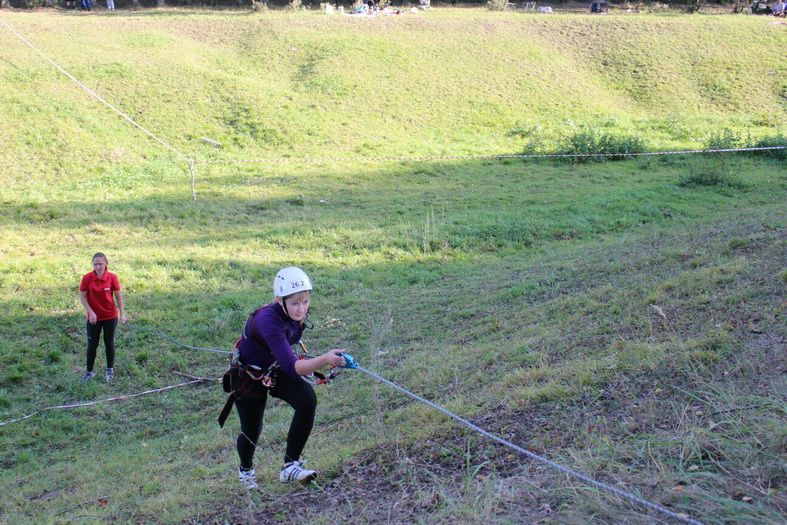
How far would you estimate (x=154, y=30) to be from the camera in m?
32.8

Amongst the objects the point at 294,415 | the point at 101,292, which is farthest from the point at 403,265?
the point at 294,415

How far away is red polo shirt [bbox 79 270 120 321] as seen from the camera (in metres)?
9.16

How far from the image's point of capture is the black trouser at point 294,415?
5.00 metres

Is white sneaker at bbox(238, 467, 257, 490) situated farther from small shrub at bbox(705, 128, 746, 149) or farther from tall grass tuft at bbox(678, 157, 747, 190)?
small shrub at bbox(705, 128, 746, 149)

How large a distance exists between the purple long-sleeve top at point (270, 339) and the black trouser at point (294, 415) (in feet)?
0.53

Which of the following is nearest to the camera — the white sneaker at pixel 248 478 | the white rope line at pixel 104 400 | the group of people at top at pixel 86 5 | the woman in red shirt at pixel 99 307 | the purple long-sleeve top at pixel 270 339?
the purple long-sleeve top at pixel 270 339

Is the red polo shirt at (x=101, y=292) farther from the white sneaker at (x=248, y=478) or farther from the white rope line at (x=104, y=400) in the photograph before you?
the white sneaker at (x=248, y=478)

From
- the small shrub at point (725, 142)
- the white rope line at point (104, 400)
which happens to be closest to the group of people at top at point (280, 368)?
the white rope line at point (104, 400)

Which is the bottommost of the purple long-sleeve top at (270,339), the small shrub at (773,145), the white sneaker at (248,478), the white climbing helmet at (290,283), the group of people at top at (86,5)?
the white sneaker at (248,478)

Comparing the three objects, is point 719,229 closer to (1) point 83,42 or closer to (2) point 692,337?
(2) point 692,337

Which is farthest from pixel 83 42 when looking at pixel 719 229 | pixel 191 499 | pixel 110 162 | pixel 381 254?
pixel 191 499

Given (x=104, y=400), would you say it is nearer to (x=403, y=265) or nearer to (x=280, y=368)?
(x=280, y=368)

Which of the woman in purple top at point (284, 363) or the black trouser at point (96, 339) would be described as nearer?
the woman in purple top at point (284, 363)

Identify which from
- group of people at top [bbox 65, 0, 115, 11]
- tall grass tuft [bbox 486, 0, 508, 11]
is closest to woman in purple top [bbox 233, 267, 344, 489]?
group of people at top [bbox 65, 0, 115, 11]
